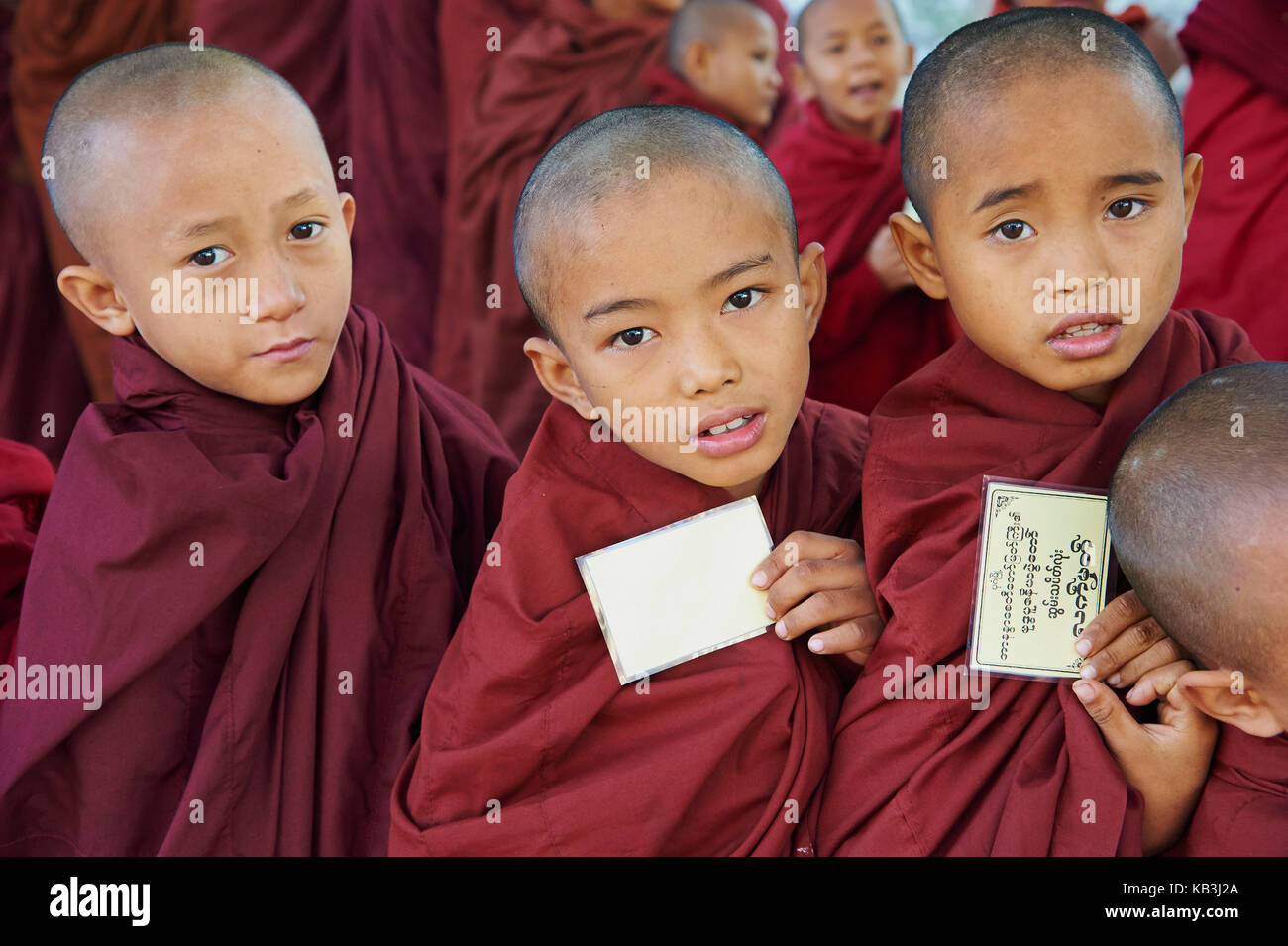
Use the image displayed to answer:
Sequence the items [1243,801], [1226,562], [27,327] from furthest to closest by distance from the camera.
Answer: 1. [27,327]
2. [1243,801]
3. [1226,562]

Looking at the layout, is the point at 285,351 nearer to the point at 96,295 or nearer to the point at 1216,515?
the point at 96,295

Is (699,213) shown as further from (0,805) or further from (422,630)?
(0,805)

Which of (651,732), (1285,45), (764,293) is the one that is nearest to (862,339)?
(1285,45)

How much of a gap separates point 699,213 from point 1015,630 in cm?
72

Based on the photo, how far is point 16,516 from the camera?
233cm

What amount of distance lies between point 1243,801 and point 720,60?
2.47 meters

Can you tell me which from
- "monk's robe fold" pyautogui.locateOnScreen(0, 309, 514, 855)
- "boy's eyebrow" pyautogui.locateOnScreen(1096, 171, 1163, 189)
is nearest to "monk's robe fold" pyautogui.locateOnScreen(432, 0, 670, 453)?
"monk's robe fold" pyautogui.locateOnScreen(0, 309, 514, 855)

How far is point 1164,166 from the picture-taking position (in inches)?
64.2

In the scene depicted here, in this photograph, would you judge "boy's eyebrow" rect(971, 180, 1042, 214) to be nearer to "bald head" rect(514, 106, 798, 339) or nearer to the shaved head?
"bald head" rect(514, 106, 798, 339)

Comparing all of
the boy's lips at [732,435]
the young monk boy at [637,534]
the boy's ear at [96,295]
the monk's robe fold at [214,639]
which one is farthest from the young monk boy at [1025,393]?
the boy's ear at [96,295]

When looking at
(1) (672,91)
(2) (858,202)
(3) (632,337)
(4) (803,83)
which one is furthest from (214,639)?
(4) (803,83)

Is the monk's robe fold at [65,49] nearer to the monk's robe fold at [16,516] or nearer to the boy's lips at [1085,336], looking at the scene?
the monk's robe fold at [16,516]

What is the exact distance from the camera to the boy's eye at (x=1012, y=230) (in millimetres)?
1646

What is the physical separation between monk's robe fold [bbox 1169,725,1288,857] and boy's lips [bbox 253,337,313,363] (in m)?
1.47
